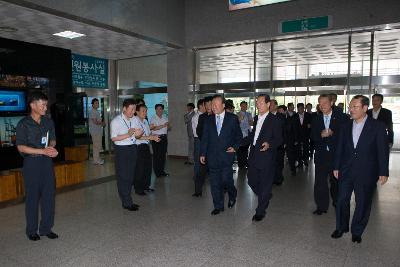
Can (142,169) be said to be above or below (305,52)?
below

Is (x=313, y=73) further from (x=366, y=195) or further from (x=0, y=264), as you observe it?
(x=0, y=264)

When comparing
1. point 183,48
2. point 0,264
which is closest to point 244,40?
point 183,48

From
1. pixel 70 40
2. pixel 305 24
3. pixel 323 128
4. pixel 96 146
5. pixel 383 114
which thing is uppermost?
pixel 305 24

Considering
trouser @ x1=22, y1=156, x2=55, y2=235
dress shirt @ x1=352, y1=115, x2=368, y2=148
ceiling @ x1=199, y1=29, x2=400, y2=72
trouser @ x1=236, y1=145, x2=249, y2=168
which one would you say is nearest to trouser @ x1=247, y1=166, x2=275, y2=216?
dress shirt @ x1=352, y1=115, x2=368, y2=148

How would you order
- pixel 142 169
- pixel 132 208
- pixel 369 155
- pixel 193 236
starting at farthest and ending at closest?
1. pixel 142 169
2. pixel 132 208
3. pixel 193 236
4. pixel 369 155

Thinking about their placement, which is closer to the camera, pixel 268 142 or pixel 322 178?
pixel 268 142

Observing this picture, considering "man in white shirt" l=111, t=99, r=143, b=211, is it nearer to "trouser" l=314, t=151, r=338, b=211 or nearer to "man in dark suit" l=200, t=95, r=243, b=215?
"man in dark suit" l=200, t=95, r=243, b=215

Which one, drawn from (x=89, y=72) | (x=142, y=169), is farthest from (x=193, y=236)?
(x=89, y=72)

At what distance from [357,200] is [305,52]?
7156 mm

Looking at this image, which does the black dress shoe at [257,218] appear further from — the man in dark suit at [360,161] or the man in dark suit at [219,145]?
the man in dark suit at [360,161]

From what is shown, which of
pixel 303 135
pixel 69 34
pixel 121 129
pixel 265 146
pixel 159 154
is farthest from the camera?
pixel 303 135

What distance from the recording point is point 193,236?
3.60 meters

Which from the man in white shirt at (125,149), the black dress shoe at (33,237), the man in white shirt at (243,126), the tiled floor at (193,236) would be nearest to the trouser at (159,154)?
the tiled floor at (193,236)

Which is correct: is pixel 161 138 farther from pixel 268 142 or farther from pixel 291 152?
pixel 268 142
